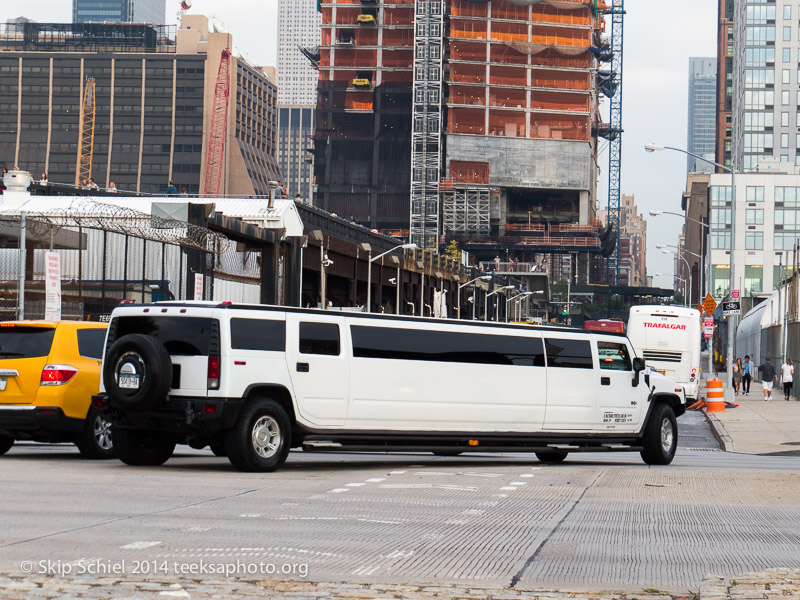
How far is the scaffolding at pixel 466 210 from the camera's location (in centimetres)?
18150

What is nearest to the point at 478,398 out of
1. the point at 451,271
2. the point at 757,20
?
the point at 451,271

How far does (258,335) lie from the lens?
51.8 feet

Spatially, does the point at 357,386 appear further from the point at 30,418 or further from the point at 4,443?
the point at 4,443

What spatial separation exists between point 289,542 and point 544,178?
177737mm

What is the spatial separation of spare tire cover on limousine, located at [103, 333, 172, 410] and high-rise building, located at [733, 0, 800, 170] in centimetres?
19086

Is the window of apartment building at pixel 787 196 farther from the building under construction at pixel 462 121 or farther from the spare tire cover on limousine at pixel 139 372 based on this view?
the spare tire cover on limousine at pixel 139 372

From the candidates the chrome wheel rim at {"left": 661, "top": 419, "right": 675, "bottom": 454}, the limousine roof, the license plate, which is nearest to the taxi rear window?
the limousine roof

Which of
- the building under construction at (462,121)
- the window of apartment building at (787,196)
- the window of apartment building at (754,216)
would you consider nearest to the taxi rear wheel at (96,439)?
the window of apartment building at (754,216)

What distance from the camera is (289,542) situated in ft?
31.1

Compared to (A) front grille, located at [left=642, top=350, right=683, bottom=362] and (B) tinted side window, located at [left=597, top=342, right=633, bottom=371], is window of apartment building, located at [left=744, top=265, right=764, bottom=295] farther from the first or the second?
(B) tinted side window, located at [left=597, top=342, right=633, bottom=371]

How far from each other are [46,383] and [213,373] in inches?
117

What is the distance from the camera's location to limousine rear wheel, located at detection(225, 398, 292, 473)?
1546cm

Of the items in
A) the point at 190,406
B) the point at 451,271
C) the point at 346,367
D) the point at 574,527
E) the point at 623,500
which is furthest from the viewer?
the point at 451,271

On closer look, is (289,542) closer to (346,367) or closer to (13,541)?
(13,541)
